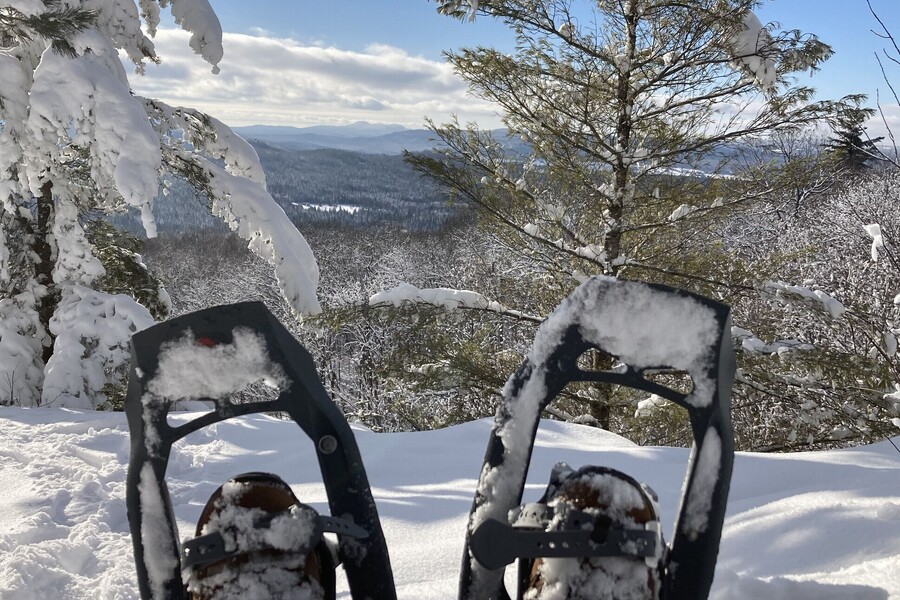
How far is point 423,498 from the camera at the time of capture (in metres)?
2.79

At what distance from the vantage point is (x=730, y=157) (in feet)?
22.3

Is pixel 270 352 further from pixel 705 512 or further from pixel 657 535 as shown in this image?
pixel 705 512

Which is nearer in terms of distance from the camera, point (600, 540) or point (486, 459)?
point (600, 540)

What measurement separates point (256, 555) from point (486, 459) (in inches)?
22.3

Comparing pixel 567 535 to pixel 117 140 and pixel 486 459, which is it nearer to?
pixel 486 459

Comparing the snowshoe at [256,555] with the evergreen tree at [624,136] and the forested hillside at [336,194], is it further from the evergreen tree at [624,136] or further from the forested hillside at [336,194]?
the forested hillside at [336,194]

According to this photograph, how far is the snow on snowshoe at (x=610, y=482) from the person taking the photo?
1164mm

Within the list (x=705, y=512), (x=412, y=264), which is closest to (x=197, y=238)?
(x=412, y=264)

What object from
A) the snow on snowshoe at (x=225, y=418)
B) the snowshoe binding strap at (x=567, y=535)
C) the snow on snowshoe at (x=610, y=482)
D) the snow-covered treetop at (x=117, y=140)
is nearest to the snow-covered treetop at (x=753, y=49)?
the snow-covered treetop at (x=117, y=140)

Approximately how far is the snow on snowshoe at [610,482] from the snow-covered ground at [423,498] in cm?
50

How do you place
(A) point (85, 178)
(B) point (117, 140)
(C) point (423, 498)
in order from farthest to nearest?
1. (A) point (85, 178)
2. (B) point (117, 140)
3. (C) point (423, 498)

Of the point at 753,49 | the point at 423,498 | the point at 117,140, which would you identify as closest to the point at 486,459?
the point at 423,498

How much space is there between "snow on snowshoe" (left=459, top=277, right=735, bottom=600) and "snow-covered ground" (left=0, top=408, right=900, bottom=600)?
Answer: 499mm

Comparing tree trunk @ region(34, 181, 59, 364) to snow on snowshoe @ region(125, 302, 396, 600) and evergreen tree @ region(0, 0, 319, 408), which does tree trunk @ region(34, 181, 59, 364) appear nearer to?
evergreen tree @ region(0, 0, 319, 408)
